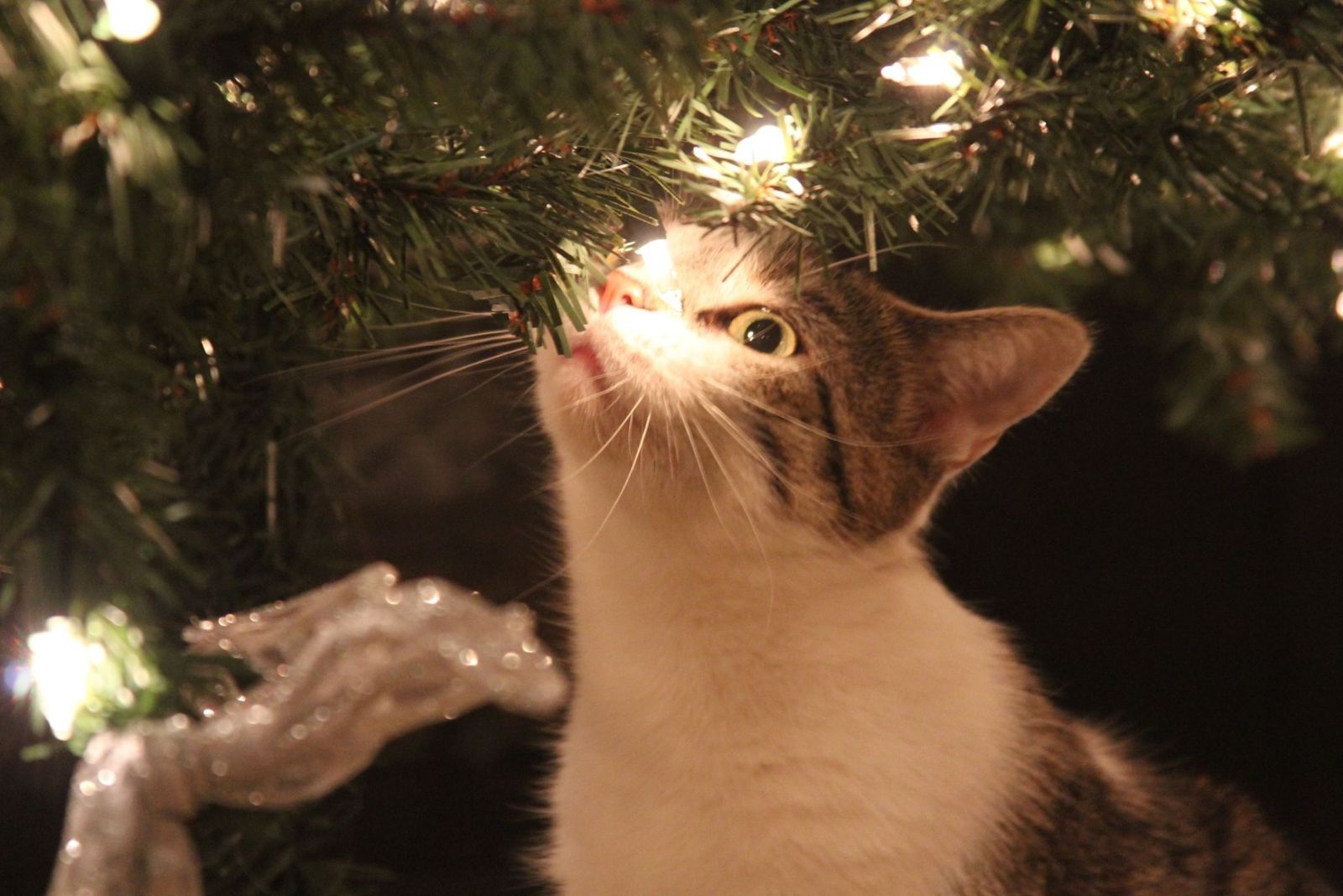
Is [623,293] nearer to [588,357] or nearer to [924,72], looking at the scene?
[588,357]

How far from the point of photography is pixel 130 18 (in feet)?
1.59

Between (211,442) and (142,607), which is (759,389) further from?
(142,607)

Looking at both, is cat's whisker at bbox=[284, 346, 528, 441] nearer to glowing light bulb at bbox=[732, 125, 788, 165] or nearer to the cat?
the cat

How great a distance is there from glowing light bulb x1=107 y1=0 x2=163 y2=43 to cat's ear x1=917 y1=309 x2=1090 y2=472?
0.76 metres

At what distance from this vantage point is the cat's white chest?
99 centimetres

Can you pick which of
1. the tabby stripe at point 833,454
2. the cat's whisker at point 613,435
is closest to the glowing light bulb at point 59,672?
the cat's whisker at point 613,435

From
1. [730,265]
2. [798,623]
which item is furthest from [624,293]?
[798,623]

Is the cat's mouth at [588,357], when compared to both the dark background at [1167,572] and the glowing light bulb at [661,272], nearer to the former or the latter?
the glowing light bulb at [661,272]

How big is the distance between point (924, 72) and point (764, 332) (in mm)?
282

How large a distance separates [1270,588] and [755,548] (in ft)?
3.99

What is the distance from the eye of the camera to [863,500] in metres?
1.12

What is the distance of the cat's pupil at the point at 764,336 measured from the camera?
107 cm

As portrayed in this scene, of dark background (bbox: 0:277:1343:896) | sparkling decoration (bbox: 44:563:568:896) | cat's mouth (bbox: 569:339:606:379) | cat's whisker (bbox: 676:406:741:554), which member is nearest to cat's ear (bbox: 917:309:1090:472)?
cat's whisker (bbox: 676:406:741:554)

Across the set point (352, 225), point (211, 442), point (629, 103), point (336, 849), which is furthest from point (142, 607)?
point (336, 849)
